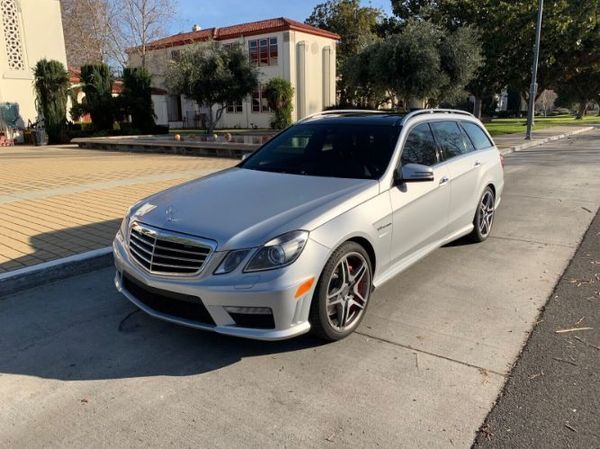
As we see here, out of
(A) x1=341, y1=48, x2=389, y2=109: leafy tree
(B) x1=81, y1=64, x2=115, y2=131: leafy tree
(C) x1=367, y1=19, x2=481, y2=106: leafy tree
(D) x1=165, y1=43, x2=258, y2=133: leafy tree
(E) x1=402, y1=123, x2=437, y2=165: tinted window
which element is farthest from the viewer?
(B) x1=81, y1=64, x2=115, y2=131: leafy tree

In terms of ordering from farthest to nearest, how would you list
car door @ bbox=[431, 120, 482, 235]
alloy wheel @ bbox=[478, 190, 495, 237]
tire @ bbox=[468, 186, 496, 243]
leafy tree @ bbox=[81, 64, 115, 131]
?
leafy tree @ bbox=[81, 64, 115, 131] < alloy wheel @ bbox=[478, 190, 495, 237] < tire @ bbox=[468, 186, 496, 243] < car door @ bbox=[431, 120, 482, 235]

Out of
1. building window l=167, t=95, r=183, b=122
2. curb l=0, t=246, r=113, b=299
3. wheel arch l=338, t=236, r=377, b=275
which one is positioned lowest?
curb l=0, t=246, r=113, b=299

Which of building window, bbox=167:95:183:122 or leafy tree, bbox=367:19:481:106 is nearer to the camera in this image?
leafy tree, bbox=367:19:481:106

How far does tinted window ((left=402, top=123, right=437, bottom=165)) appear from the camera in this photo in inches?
177

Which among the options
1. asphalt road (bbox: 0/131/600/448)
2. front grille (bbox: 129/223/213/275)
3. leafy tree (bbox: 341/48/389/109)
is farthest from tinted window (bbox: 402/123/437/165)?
leafy tree (bbox: 341/48/389/109)

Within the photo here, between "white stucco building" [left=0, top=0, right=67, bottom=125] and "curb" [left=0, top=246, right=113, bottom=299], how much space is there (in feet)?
80.7

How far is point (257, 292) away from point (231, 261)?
267 millimetres

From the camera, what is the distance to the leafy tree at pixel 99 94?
26.5m

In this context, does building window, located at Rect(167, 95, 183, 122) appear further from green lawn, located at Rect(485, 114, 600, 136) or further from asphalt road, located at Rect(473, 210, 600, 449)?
asphalt road, located at Rect(473, 210, 600, 449)

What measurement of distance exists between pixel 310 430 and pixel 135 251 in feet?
6.08

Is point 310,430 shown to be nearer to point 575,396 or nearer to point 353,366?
point 353,366

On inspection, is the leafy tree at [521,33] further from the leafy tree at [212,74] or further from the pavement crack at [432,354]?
the pavement crack at [432,354]

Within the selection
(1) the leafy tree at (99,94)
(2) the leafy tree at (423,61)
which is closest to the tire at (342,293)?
(2) the leafy tree at (423,61)

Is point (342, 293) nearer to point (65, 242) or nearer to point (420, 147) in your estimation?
point (420, 147)
